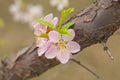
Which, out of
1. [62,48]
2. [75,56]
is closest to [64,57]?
[62,48]

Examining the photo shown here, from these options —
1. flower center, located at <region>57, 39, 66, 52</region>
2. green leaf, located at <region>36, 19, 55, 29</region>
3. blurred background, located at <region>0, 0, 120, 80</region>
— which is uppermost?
green leaf, located at <region>36, 19, 55, 29</region>

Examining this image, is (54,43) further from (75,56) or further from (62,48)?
(75,56)

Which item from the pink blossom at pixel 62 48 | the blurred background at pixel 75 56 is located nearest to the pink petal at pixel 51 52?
the pink blossom at pixel 62 48

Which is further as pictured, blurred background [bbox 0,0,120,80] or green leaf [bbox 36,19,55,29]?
blurred background [bbox 0,0,120,80]

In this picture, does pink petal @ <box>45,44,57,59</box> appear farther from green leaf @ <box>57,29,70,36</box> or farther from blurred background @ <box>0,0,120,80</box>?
blurred background @ <box>0,0,120,80</box>

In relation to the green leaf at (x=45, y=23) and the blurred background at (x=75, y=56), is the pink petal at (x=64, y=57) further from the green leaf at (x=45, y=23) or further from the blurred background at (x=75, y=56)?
the blurred background at (x=75, y=56)

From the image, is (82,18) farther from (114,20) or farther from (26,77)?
(26,77)

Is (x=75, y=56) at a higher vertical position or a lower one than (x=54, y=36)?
lower

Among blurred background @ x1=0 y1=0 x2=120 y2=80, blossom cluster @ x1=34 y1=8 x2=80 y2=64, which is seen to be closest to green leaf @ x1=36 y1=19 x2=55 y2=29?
blossom cluster @ x1=34 y1=8 x2=80 y2=64
